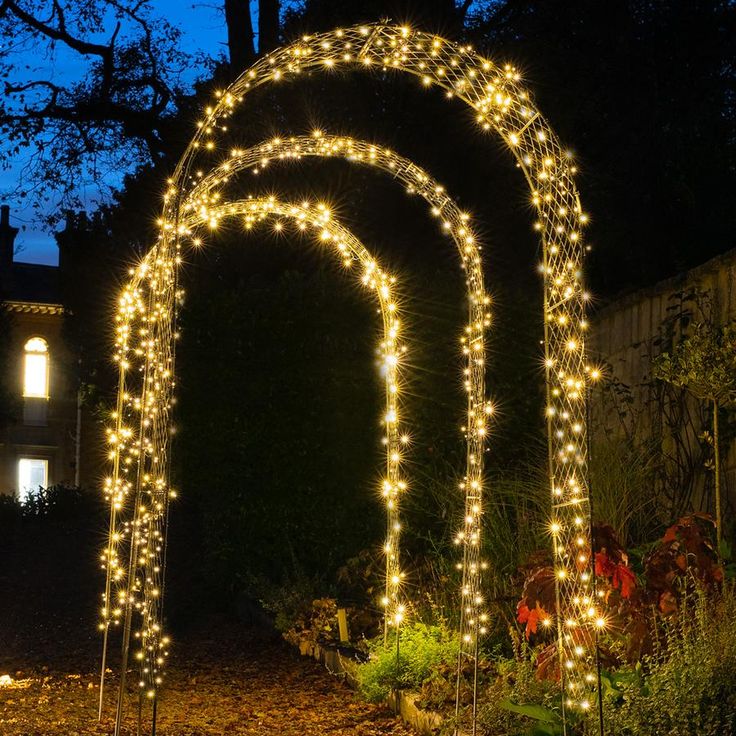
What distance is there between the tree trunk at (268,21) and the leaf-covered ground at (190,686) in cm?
785

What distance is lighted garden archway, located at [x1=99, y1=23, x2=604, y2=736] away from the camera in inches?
152

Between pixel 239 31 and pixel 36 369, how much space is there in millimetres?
12559

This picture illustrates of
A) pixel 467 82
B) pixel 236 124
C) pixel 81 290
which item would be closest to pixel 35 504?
pixel 81 290

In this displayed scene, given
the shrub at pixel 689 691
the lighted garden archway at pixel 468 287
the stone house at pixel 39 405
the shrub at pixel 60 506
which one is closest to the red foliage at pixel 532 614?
the lighted garden archway at pixel 468 287

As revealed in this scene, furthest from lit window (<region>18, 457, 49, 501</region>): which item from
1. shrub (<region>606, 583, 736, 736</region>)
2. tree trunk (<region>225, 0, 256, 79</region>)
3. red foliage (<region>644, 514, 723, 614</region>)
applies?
shrub (<region>606, 583, 736, 736</region>)

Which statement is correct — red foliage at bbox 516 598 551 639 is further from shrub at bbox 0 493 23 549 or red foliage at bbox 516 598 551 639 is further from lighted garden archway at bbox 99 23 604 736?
shrub at bbox 0 493 23 549

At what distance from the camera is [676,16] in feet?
36.8

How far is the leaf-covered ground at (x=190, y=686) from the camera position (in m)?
4.97

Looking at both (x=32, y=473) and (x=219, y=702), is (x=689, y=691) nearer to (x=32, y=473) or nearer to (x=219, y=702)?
(x=219, y=702)

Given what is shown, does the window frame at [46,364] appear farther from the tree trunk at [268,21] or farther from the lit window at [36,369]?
the tree trunk at [268,21]

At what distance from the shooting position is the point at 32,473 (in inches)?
935

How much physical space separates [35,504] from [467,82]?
41.4 feet

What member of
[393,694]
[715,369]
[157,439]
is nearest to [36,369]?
[157,439]

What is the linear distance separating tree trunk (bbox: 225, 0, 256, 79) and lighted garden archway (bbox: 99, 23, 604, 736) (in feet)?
31.3
